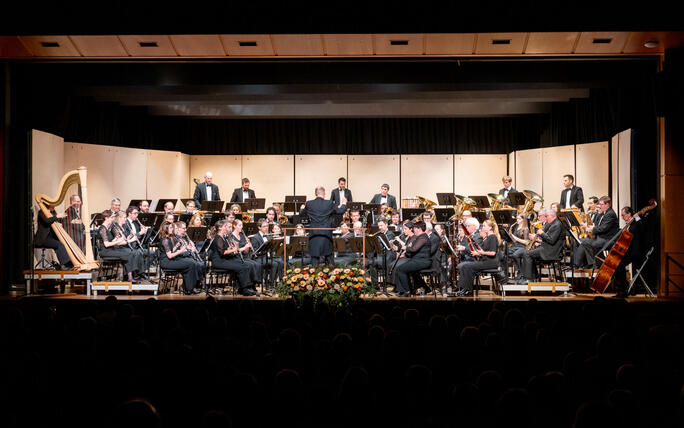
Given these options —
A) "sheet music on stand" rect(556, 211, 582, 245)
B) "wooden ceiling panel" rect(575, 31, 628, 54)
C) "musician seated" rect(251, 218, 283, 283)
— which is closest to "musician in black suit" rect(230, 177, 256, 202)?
"musician seated" rect(251, 218, 283, 283)

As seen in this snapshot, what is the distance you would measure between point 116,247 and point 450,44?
560cm

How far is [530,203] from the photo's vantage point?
34.0ft

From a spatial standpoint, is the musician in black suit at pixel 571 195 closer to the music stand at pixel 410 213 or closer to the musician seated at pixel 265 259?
the music stand at pixel 410 213

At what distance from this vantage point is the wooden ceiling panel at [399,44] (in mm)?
8125

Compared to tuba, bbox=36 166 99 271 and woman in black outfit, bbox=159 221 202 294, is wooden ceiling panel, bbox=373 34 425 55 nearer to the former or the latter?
woman in black outfit, bbox=159 221 202 294

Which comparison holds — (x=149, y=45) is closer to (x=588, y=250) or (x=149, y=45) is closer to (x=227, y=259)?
(x=227, y=259)

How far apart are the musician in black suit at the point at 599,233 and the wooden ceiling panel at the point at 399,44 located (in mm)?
3524

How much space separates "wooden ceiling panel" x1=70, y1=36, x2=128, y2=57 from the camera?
8117 mm

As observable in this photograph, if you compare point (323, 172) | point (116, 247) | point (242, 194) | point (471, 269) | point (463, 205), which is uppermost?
point (323, 172)

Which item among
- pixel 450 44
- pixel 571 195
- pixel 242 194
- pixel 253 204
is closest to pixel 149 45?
pixel 450 44

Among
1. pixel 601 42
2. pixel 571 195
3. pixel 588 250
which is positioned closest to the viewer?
pixel 601 42

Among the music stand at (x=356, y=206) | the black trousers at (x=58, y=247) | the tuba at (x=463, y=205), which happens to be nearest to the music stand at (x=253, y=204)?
the music stand at (x=356, y=206)
